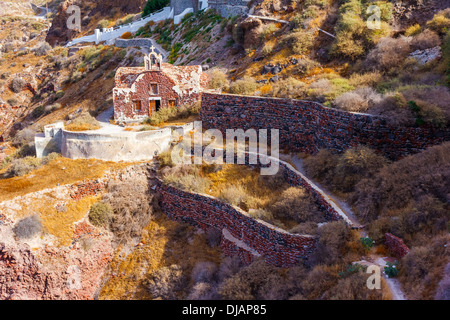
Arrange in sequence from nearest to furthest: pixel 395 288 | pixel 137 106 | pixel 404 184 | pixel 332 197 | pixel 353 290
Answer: pixel 353 290 < pixel 395 288 < pixel 404 184 < pixel 332 197 < pixel 137 106

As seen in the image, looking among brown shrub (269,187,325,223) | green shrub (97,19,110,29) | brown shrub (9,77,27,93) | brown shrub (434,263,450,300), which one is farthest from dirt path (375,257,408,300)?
green shrub (97,19,110,29)

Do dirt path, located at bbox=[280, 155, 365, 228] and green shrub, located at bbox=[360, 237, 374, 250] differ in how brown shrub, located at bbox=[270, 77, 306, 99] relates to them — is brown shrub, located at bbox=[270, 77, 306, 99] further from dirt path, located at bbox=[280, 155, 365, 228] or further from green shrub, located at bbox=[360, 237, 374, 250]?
A: green shrub, located at bbox=[360, 237, 374, 250]

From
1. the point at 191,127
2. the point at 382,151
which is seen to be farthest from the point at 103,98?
the point at 382,151

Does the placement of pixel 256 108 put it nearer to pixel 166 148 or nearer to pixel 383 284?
pixel 166 148

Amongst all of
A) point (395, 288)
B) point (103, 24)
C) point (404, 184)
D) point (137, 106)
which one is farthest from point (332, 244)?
point (103, 24)

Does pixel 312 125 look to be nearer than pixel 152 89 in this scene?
Yes

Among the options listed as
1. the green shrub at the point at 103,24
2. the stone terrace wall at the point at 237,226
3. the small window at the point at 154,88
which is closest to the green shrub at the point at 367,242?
the stone terrace wall at the point at 237,226

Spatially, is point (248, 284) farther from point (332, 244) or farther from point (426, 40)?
point (426, 40)
